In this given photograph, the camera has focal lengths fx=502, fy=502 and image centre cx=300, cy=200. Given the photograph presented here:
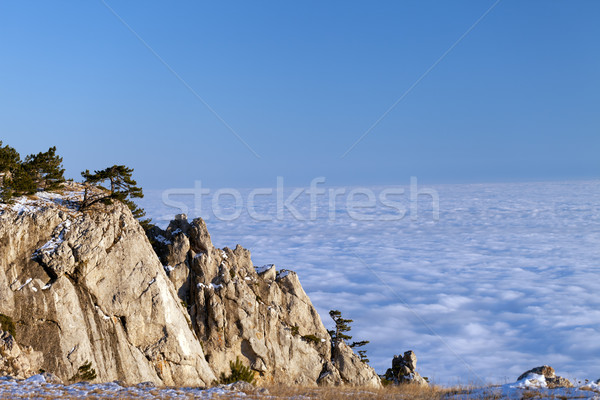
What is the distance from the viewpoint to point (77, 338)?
1087 inches

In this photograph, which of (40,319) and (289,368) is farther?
(289,368)

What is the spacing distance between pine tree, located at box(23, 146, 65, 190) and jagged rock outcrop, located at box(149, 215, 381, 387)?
36.9 feet

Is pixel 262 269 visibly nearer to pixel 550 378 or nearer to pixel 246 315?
pixel 246 315

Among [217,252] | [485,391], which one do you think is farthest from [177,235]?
[485,391]

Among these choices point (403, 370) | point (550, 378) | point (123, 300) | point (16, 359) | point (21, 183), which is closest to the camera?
point (550, 378)

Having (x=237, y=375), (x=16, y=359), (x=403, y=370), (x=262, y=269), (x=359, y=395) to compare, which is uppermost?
(x=262, y=269)

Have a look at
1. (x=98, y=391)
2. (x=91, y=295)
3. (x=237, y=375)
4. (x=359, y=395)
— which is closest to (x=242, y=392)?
(x=359, y=395)

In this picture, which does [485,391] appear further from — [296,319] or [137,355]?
[296,319]

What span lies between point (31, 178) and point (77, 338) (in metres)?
10.6


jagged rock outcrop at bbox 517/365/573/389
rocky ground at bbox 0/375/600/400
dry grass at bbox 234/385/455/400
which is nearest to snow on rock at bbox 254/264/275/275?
dry grass at bbox 234/385/455/400

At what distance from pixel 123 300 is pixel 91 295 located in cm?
194

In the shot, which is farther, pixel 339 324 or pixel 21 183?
pixel 339 324

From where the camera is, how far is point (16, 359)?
2481 cm

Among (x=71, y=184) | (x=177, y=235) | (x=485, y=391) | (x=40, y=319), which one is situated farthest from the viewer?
(x=177, y=235)
